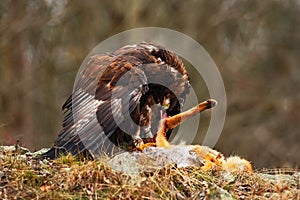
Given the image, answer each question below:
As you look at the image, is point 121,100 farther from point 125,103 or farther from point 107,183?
point 107,183

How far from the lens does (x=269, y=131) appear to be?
1495cm

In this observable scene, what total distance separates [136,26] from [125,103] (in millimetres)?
7695

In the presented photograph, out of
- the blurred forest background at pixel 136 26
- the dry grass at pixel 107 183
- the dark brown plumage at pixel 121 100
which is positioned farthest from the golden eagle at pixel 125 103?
the blurred forest background at pixel 136 26

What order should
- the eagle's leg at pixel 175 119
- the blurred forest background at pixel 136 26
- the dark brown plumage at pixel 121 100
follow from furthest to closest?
the blurred forest background at pixel 136 26 < the eagle's leg at pixel 175 119 < the dark brown plumage at pixel 121 100

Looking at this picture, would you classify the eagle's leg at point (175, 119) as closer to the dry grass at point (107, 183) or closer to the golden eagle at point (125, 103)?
the golden eagle at point (125, 103)

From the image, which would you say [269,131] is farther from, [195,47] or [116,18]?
[116,18]

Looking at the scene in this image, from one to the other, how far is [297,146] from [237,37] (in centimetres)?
254

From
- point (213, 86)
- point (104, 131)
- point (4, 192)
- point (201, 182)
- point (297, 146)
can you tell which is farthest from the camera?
point (297, 146)

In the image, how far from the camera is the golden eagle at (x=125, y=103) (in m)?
5.89

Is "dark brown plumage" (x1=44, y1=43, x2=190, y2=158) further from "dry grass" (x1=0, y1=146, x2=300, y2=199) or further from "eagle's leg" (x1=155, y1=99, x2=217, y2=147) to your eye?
"dry grass" (x1=0, y1=146, x2=300, y2=199)

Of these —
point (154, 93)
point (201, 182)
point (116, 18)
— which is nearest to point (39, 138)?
point (116, 18)

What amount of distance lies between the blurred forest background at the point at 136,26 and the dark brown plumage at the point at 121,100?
6.54 m

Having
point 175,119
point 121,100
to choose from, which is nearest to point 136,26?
point 175,119

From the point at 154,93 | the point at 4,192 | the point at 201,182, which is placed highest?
the point at 154,93
